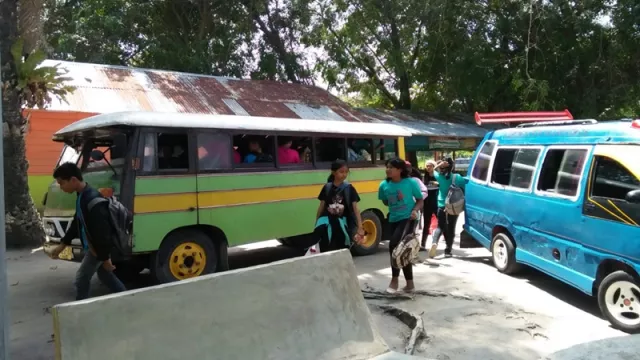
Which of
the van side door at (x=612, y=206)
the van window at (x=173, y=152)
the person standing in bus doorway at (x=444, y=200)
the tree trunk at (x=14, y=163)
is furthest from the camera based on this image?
the tree trunk at (x=14, y=163)

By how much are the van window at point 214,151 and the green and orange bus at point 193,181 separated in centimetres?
1

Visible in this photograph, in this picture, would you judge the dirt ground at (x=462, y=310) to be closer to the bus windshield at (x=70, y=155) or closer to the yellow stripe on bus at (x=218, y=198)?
the yellow stripe on bus at (x=218, y=198)

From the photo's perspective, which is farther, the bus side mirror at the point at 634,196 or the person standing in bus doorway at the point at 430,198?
the person standing in bus doorway at the point at 430,198

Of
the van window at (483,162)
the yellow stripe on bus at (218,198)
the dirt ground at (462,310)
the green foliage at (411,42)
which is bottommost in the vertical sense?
the dirt ground at (462,310)

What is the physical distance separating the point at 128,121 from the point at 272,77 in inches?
516

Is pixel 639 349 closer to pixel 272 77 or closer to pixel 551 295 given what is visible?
pixel 551 295

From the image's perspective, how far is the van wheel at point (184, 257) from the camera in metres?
6.06

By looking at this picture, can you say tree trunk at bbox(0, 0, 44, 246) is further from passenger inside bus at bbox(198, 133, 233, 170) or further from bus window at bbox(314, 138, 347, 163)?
bus window at bbox(314, 138, 347, 163)

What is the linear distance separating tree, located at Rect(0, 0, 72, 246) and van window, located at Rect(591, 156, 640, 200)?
8.53 meters

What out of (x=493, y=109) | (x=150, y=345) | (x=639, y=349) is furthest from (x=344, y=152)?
(x=493, y=109)

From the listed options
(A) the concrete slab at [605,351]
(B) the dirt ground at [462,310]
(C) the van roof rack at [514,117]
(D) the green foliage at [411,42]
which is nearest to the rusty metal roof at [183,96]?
(D) the green foliage at [411,42]

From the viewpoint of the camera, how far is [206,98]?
1327 cm

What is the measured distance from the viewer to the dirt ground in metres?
4.47

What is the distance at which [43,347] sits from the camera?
4426 mm
